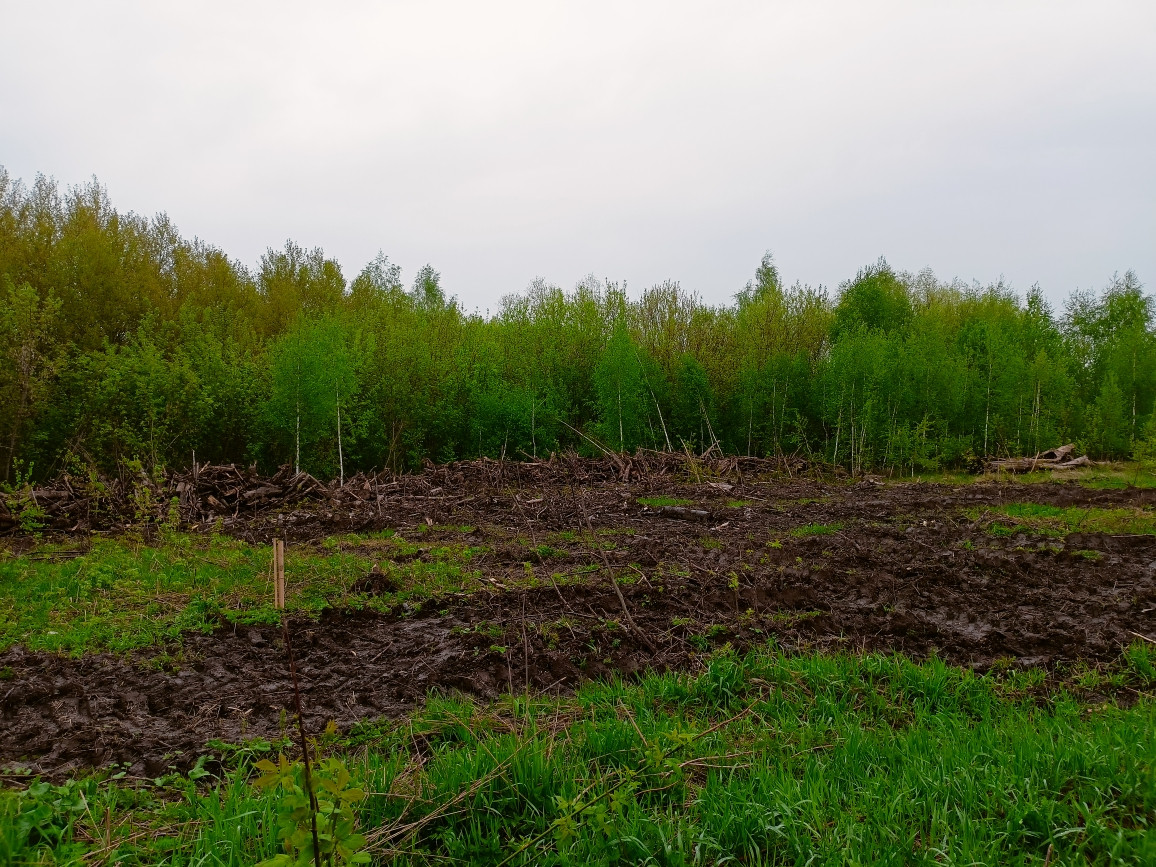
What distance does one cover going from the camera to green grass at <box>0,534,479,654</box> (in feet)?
16.0

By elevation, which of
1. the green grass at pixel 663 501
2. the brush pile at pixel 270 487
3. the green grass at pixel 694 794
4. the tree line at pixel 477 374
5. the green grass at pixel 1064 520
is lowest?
the green grass at pixel 694 794

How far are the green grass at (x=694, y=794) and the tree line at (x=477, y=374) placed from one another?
41.1ft

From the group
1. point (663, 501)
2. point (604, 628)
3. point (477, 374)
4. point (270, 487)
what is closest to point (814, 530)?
point (663, 501)

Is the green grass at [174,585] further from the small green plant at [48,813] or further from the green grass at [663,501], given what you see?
the green grass at [663,501]

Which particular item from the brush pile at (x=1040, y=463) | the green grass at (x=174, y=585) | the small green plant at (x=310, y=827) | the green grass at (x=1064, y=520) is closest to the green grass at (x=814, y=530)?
the green grass at (x=1064, y=520)

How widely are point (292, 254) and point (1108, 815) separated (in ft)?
91.5

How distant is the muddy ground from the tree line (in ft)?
28.2

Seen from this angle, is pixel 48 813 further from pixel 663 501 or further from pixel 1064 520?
pixel 1064 520

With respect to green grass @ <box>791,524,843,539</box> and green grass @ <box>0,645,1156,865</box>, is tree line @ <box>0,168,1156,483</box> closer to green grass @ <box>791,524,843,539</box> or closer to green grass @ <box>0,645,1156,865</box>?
green grass @ <box>791,524,843,539</box>

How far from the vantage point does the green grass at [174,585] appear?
4.89 metres

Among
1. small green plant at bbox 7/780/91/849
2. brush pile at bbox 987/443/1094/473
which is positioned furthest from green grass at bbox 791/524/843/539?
brush pile at bbox 987/443/1094/473

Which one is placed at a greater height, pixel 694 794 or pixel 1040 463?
pixel 1040 463

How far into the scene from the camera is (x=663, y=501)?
40.3 ft

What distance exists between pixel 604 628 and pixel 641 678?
0.90 metres
